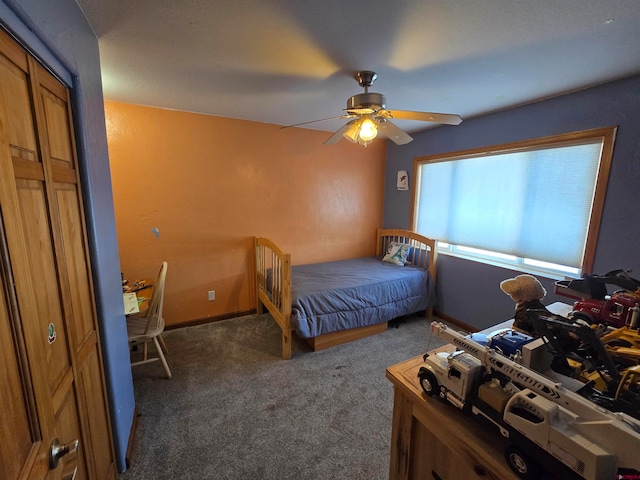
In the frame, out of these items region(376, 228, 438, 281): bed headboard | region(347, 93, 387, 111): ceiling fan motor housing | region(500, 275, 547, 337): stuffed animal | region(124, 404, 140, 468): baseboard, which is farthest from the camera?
region(376, 228, 438, 281): bed headboard

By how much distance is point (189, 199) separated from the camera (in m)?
2.87

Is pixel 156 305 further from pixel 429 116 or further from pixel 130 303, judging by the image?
pixel 429 116

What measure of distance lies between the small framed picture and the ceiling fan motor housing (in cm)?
205

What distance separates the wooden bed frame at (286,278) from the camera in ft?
7.81

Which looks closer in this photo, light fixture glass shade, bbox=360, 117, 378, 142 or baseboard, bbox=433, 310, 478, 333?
light fixture glass shade, bbox=360, 117, 378, 142

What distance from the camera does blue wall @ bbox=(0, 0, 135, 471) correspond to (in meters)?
0.92

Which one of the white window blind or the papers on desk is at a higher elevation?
the white window blind

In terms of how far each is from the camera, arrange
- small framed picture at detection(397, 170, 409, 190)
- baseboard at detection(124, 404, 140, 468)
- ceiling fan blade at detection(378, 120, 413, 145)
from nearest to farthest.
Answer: baseboard at detection(124, 404, 140, 468) < ceiling fan blade at detection(378, 120, 413, 145) < small framed picture at detection(397, 170, 409, 190)

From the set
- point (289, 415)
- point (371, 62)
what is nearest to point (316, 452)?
point (289, 415)

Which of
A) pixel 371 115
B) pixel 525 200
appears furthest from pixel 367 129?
pixel 525 200

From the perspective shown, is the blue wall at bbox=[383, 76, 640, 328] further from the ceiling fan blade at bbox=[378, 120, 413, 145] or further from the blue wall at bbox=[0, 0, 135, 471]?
the blue wall at bbox=[0, 0, 135, 471]

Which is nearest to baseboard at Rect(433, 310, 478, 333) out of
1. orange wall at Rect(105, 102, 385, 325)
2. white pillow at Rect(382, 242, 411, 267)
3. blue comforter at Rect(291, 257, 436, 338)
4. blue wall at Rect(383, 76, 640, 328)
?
blue wall at Rect(383, 76, 640, 328)

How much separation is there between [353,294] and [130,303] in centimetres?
183

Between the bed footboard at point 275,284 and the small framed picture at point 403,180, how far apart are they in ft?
6.51
